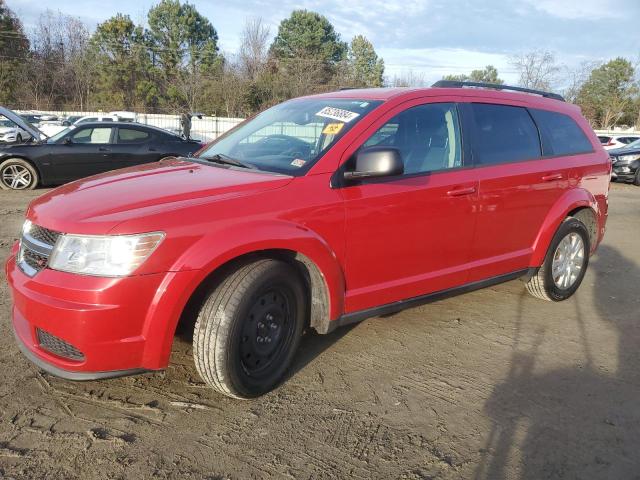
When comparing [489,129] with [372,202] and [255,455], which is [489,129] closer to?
[372,202]

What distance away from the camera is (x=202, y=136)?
2730 centimetres

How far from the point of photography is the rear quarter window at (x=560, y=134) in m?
4.49

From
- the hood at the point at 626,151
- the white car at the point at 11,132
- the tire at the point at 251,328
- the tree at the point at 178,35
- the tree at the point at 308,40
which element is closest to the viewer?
the tire at the point at 251,328

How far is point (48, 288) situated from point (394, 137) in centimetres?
223

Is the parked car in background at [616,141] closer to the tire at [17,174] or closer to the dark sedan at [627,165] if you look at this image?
the dark sedan at [627,165]

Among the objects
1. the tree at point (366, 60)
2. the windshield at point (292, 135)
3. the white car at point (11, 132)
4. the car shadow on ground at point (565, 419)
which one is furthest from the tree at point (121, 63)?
the car shadow on ground at point (565, 419)

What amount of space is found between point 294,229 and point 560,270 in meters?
2.98

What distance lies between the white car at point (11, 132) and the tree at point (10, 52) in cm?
3100

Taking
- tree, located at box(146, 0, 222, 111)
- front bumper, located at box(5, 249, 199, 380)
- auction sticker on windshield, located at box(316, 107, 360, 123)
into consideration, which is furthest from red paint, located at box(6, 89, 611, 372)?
tree, located at box(146, 0, 222, 111)

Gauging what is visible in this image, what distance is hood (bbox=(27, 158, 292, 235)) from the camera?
254 cm

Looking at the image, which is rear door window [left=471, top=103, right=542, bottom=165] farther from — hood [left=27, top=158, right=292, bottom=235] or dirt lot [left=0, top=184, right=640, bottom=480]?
hood [left=27, top=158, right=292, bottom=235]

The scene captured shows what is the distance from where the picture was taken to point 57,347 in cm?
264

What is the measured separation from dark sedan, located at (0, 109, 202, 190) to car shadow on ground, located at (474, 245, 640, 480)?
341 inches

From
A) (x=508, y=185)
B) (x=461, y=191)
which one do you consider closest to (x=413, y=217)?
(x=461, y=191)
